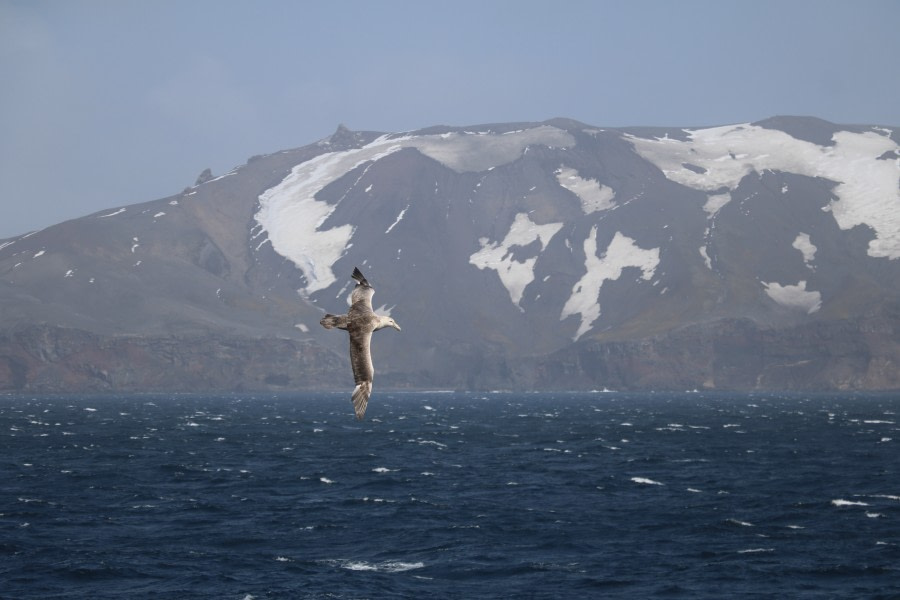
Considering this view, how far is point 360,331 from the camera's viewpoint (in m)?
30.5

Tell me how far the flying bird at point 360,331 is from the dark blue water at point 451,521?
34370 millimetres

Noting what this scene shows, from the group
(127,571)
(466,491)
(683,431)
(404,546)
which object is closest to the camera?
(127,571)

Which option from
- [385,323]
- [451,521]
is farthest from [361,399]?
[451,521]

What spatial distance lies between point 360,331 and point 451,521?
2243 inches

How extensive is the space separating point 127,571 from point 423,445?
84.1 meters

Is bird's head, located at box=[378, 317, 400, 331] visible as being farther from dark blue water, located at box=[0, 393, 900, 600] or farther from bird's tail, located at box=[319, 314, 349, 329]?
dark blue water, located at box=[0, 393, 900, 600]

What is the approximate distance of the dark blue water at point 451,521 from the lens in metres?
66.6

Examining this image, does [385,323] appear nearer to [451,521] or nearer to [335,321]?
[335,321]

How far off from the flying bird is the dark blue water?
34.4 metres

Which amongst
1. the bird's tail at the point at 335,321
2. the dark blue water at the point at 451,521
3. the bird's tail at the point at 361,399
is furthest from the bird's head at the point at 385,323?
the dark blue water at the point at 451,521

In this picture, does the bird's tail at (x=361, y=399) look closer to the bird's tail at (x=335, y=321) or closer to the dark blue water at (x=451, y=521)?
the bird's tail at (x=335, y=321)

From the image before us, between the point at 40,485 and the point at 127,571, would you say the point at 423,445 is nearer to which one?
the point at 40,485

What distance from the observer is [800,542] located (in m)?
76.9

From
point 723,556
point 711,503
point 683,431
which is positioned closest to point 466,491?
point 711,503
